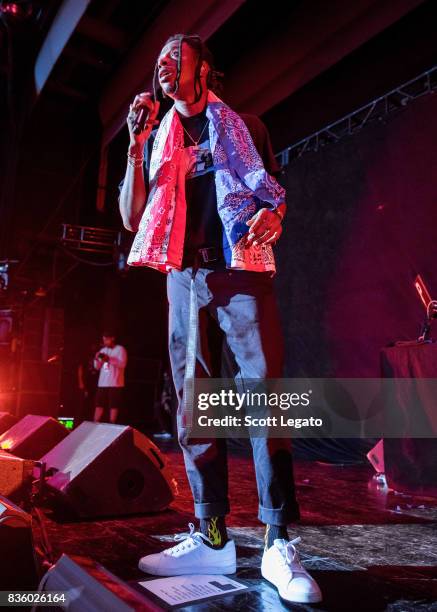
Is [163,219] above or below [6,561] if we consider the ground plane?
above

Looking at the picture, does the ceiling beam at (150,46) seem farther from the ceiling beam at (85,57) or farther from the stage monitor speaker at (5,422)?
the stage monitor speaker at (5,422)

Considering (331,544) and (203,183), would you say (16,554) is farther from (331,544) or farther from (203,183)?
(331,544)

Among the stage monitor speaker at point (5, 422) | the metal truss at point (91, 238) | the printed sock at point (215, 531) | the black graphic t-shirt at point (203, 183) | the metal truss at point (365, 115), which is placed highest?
the metal truss at point (365, 115)

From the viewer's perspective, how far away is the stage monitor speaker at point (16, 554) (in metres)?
1.00

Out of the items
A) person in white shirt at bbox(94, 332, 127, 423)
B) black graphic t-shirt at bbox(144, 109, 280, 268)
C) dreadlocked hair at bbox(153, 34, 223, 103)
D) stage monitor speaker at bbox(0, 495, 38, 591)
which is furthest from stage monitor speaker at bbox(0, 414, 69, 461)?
person in white shirt at bbox(94, 332, 127, 423)

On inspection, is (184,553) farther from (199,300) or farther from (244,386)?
(199,300)

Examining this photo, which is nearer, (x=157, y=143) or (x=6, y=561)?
(x=6, y=561)

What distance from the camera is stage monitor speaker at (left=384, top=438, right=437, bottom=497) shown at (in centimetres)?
322

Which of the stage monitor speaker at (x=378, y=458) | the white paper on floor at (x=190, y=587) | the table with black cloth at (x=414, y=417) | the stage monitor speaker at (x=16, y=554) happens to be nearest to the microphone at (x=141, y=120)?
the stage monitor speaker at (x=16, y=554)

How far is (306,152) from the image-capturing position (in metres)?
6.58

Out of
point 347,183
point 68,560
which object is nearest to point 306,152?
point 347,183

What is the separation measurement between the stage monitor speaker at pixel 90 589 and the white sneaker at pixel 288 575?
578 mm

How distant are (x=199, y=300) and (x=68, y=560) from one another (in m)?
0.84

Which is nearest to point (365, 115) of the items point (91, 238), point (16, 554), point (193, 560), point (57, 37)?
point (57, 37)
